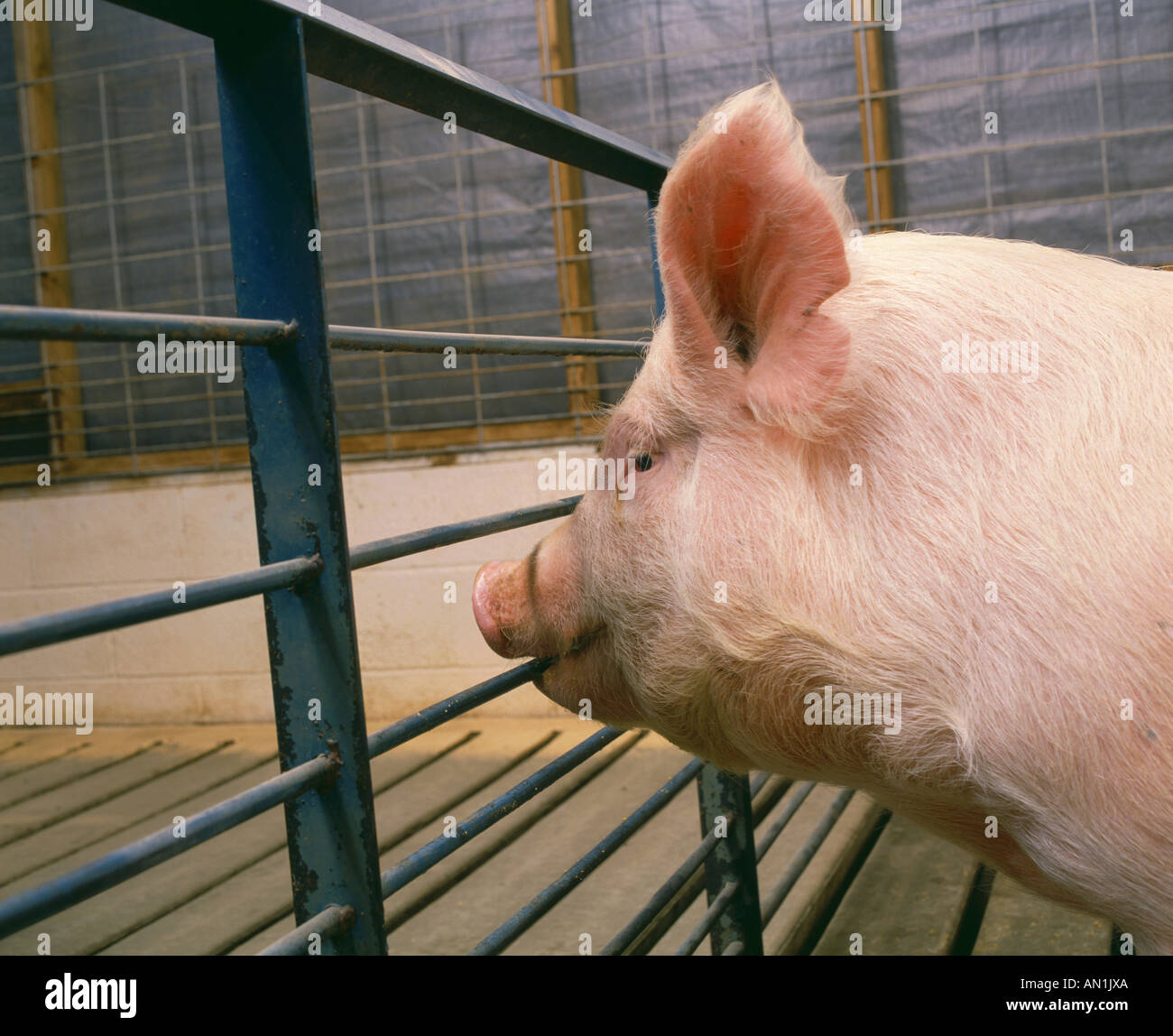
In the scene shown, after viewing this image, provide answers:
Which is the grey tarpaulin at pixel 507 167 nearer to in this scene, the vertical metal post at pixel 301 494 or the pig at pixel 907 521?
the pig at pixel 907 521

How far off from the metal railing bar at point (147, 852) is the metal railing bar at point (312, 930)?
0.11 m

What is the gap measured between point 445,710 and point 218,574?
3.45 metres

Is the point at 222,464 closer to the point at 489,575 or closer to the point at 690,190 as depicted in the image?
the point at 489,575

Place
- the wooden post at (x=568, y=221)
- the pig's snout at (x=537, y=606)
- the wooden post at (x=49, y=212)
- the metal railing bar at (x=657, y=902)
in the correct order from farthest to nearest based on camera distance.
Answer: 1. the wooden post at (x=49, y=212)
2. the wooden post at (x=568, y=221)
3. the metal railing bar at (x=657, y=902)
4. the pig's snout at (x=537, y=606)

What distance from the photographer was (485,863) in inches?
107

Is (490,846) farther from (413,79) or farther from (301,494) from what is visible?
(413,79)

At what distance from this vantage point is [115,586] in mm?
4504

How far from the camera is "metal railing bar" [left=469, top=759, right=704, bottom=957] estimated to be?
1332 millimetres

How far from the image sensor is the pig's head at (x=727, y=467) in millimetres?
1207

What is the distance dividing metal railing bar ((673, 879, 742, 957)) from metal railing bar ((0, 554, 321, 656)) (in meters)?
1.13

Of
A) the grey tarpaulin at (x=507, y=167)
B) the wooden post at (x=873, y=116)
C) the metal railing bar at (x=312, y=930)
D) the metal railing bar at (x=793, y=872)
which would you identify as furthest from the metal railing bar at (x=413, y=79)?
the wooden post at (x=873, y=116)

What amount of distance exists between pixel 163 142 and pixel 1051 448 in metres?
4.24

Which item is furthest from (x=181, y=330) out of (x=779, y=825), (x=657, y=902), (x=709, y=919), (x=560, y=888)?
(x=779, y=825)
